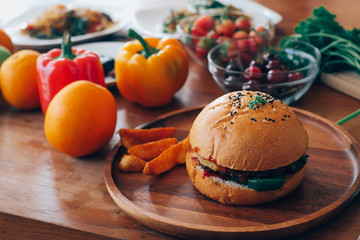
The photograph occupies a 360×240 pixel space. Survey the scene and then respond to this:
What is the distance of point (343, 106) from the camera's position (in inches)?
87.2

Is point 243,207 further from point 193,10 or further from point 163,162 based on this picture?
point 193,10

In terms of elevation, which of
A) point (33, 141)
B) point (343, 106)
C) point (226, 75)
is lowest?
point (33, 141)

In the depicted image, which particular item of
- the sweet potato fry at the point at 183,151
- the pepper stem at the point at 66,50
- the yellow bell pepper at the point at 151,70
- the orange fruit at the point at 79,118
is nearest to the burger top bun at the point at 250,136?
the sweet potato fry at the point at 183,151

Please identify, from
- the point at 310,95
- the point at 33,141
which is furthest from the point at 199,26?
the point at 33,141

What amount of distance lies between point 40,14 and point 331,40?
262 cm

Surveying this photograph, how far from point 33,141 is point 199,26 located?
1.41m

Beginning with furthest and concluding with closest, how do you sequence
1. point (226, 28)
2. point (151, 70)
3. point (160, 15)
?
point (160, 15) < point (226, 28) < point (151, 70)

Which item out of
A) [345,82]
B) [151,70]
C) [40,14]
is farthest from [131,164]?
[40,14]

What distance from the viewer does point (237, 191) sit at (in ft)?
4.87

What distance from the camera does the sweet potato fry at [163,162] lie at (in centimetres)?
167

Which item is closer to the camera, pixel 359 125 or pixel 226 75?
pixel 359 125

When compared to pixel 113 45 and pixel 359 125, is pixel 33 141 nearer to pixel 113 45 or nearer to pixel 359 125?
pixel 113 45

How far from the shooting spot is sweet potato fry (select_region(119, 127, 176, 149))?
6.16 ft

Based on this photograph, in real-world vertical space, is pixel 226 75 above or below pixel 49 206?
above
